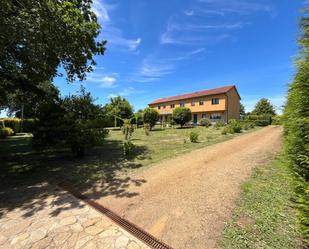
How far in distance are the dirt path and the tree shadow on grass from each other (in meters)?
0.59

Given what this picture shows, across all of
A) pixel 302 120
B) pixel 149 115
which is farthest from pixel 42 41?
pixel 149 115

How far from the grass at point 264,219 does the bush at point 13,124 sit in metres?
30.5

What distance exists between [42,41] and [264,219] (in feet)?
32.6

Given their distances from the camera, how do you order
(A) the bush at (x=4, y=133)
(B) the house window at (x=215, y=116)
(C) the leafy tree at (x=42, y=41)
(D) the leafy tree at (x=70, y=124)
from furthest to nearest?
1. (B) the house window at (x=215, y=116)
2. (A) the bush at (x=4, y=133)
3. (D) the leafy tree at (x=70, y=124)
4. (C) the leafy tree at (x=42, y=41)

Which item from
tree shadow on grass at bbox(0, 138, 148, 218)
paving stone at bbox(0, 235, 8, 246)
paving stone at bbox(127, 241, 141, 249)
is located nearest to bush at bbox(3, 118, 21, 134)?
tree shadow on grass at bbox(0, 138, 148, 218)

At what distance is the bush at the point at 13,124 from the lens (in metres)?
25.1

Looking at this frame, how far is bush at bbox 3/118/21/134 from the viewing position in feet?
82.3

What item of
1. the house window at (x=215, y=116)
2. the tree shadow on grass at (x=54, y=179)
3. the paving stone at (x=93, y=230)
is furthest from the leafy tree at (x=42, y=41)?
the house window at (x=215, y=116)

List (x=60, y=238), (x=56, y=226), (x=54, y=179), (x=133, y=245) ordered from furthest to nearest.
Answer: (x=54, y=179), (x=56, y=226), (x=60, y=238), (x=133, y=245)

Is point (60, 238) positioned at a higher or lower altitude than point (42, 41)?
lower

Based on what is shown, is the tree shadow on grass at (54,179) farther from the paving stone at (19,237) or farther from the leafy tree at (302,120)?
the leafy tree at (302,120)

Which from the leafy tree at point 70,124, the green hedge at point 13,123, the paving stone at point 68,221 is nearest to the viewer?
the paving stone at point 68,221

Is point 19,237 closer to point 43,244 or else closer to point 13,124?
point 43,244

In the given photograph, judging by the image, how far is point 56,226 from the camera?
11.5ft
